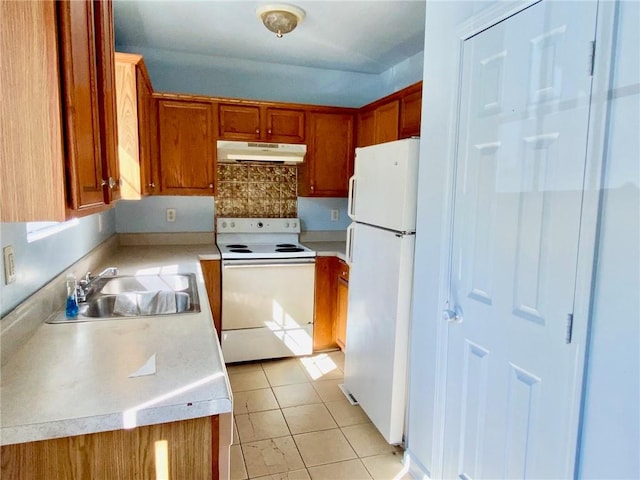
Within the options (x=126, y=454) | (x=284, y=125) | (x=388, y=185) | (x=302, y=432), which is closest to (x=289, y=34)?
(x=284, y=125)

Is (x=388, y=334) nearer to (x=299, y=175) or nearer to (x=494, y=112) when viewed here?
(x=494, y=112)

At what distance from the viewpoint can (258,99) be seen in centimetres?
359

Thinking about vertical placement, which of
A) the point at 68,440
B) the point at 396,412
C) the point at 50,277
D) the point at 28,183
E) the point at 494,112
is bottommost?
the point at 396,412

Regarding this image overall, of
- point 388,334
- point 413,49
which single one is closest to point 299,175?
point 413,49

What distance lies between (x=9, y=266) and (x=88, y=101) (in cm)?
61

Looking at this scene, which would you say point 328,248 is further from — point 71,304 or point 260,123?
point 71,304

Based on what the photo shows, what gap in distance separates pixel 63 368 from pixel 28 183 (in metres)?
0.57

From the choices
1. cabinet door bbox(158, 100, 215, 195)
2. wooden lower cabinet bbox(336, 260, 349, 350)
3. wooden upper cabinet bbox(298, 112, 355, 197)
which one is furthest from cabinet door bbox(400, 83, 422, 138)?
cabinet door bbox(158, 100, 215, 195)

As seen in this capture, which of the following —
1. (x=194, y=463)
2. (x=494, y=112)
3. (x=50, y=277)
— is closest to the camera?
(x=194, y=463)

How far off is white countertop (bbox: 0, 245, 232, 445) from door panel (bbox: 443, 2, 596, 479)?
99cm

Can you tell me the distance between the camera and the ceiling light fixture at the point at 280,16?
2383 millimetres

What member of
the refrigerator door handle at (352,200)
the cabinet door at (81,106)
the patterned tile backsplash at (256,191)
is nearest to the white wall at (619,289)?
the cabinet door at (81,106)

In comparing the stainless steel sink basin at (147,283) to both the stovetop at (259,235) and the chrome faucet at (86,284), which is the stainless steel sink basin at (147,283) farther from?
the stovetop at (259,235)

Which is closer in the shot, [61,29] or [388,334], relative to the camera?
[61,29]
